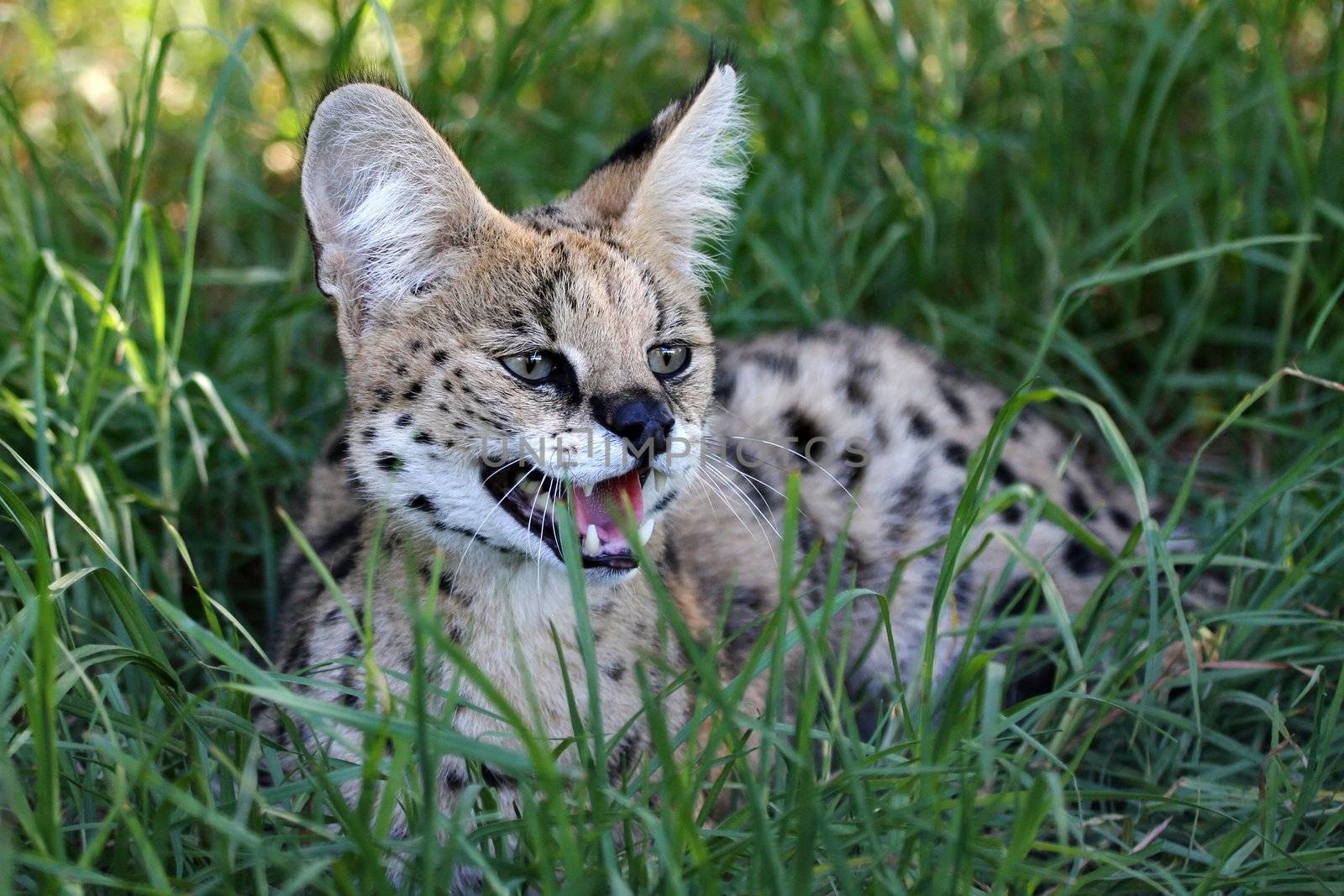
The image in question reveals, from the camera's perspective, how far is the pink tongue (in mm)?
2744

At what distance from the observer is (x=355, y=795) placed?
Answer: 2766 mm

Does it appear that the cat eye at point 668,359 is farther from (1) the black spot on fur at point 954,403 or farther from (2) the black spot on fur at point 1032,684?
(2) the black spot on fur at point 1032,684

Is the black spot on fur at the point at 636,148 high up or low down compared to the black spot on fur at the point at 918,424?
up

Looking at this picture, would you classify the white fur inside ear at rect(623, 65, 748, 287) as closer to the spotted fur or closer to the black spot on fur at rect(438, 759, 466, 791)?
the spotted fur

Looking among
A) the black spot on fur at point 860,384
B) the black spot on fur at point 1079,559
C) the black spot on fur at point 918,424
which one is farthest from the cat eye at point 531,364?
the black spot on fur at point 1079,559

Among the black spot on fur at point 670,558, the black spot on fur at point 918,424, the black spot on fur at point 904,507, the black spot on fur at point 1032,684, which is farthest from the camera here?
the black spot on fur at point 918,424

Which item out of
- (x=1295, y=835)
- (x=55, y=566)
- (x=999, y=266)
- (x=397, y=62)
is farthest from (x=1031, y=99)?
(x=55, y=566)

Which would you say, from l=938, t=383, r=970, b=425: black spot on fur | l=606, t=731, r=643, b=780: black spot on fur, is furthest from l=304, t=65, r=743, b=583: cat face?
l=938, t=383, r=970, b=425: black spot on fur

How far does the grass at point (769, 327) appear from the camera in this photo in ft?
7.64

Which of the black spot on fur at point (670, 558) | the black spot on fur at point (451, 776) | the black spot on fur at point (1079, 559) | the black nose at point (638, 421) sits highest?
the black nose at point (638, 421)

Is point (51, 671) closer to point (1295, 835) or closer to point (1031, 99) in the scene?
point (1295, 835)

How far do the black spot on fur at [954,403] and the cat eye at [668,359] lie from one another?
124cm

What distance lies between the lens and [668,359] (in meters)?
3.02

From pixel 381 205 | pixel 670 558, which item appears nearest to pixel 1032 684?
pixel 670 558
